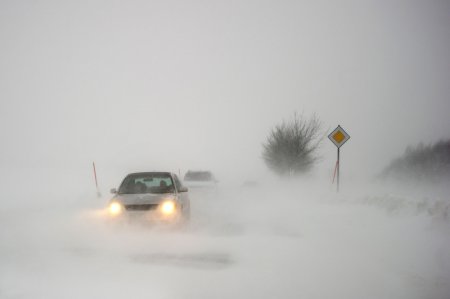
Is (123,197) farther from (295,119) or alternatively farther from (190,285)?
(295,119)

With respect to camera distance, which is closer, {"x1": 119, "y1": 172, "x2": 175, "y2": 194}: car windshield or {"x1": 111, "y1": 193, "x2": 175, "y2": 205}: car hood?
{"x1": 111, "y1": 193, "x2": 175, "y2": 205}: car hood

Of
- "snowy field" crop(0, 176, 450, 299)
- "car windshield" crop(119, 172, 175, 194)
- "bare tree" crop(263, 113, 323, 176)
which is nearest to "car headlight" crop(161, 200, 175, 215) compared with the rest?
"snowy field" crop(0, 176, 450, 299)

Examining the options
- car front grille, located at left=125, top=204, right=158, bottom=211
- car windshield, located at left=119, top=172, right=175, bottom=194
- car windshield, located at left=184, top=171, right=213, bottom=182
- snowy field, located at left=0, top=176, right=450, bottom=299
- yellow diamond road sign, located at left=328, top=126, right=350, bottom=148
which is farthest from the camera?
car windshield, located at left=184, top=171, right=213, bottom=182

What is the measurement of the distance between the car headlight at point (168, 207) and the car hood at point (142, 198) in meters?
0.13

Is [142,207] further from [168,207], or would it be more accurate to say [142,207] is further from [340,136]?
[340,136]

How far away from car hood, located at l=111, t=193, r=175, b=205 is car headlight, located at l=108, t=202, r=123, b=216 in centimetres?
11

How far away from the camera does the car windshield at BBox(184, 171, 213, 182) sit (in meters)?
16.6

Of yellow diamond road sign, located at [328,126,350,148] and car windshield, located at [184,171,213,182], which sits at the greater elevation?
yellow diamond road sign, located at [328,126,350,148]

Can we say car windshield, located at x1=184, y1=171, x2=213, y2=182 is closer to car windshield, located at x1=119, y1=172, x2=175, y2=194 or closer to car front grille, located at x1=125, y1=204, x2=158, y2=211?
→ car windshield, located at x1=119, y1=172, x2=175, y2=194

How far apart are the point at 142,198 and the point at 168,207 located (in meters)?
0.65

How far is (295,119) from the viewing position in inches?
1256

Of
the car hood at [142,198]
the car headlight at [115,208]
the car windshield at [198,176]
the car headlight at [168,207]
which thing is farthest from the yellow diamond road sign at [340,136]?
the car headlight at [115,208]

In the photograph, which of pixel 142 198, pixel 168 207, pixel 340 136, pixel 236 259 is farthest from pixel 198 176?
pixel 236 259

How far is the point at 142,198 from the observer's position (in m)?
7.51
